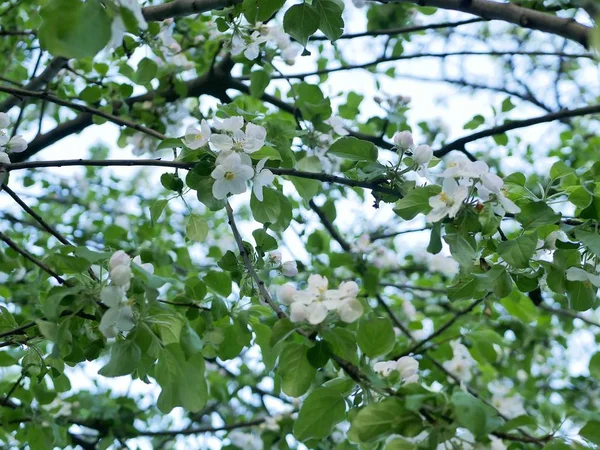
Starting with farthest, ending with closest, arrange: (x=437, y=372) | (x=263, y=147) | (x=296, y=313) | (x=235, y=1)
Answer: (x=437, y=372)
(x=235, y=1)
(x=263, y=147)
(x=296, y=313)

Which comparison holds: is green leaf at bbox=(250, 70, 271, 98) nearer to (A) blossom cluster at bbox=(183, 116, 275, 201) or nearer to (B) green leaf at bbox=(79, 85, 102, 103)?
(B) green leaf at bbox=(79, 85, 102, 103)

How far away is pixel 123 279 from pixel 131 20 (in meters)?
0.43

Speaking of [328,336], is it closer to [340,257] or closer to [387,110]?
[340,257]

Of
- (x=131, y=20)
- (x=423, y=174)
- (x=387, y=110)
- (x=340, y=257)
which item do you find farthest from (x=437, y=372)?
(x=131, y=20)

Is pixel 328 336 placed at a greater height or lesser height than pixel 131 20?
lesser

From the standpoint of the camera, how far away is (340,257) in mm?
2715

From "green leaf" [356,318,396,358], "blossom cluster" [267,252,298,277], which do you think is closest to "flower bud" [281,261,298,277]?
"blossom cluster" [267,252,298,277]

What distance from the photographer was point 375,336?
1171 millimetres

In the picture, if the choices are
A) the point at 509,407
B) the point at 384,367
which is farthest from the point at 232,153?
the point at 509,407

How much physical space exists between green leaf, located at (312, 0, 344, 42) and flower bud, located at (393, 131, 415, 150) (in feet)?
0.95

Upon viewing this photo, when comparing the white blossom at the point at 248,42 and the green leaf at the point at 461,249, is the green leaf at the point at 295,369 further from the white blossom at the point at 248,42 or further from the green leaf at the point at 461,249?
the white blossom at the point at 248,42

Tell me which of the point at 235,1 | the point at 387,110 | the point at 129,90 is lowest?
the point at 235,1

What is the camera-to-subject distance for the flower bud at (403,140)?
57.1 inches

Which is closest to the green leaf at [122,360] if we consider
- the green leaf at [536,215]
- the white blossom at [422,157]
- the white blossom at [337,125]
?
the white blossom at [422,157]
